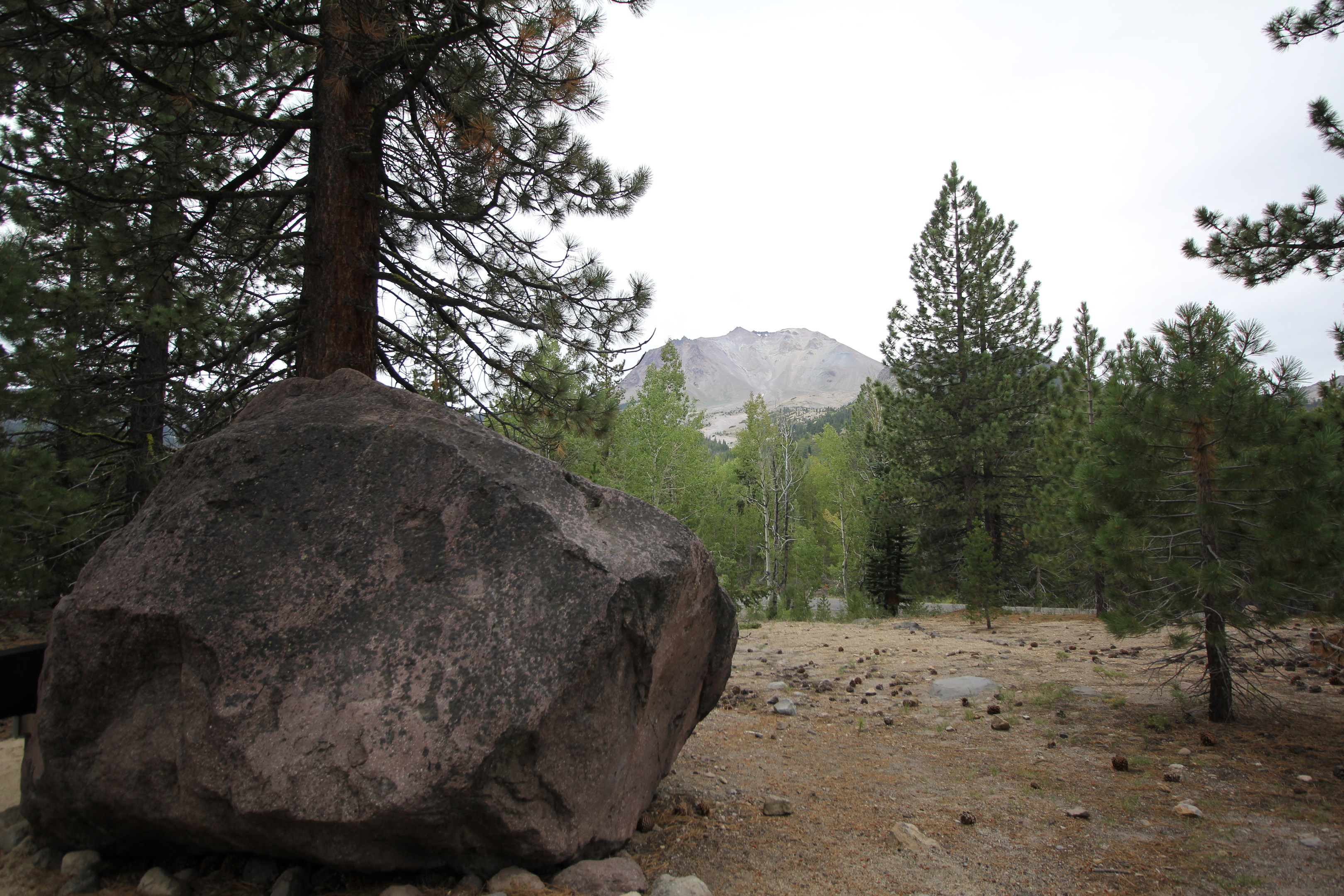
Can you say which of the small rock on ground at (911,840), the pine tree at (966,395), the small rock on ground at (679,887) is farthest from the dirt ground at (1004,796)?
the pine tree at (966,395)

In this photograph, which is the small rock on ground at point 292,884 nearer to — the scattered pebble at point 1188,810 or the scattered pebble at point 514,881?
the scattered pebble at point 514,881

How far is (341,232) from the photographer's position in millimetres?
5344

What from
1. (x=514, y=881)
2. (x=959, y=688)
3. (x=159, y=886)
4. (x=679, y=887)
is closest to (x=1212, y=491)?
(x=959, y=688)

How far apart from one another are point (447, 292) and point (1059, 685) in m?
7.17

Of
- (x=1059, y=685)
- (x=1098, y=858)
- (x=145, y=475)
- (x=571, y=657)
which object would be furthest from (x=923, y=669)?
(x=145, y=475)

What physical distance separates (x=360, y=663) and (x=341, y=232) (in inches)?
156

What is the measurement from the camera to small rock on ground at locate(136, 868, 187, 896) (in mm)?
2555

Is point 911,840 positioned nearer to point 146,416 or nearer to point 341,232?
point 341,232

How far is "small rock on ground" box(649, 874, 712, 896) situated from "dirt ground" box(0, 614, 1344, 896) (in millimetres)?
250

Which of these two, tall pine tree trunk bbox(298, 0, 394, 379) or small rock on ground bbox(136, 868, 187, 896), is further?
tall pine tree trunk bbox(298, 0, 394, 379)

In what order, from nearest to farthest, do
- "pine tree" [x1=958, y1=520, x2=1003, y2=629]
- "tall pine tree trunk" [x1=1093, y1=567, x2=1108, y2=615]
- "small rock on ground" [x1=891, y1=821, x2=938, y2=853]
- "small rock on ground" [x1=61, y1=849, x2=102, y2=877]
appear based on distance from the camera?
"small rock on ground" [x1=61, y1=849, x2=102, y2=877], "small rock on ground" [x1=891, y1=821, x2=938, y2=853], "pine tree" [x1=958, y1=520, x2=1003, y2=629], "tall pine tree trunk" [x1=1093, y1=567, x2=1108, y2=615]

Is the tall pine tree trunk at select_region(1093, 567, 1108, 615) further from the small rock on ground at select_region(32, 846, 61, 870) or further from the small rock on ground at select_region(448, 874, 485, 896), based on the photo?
the small rock on ground at select_region(32, 846, 61, 870)

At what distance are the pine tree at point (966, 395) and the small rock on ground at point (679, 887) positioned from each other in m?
17.1

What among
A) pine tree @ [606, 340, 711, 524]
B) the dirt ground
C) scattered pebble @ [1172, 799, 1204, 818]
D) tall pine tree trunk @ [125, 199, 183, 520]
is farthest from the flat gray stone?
pine tree @ [606, 340, 711, 524]
